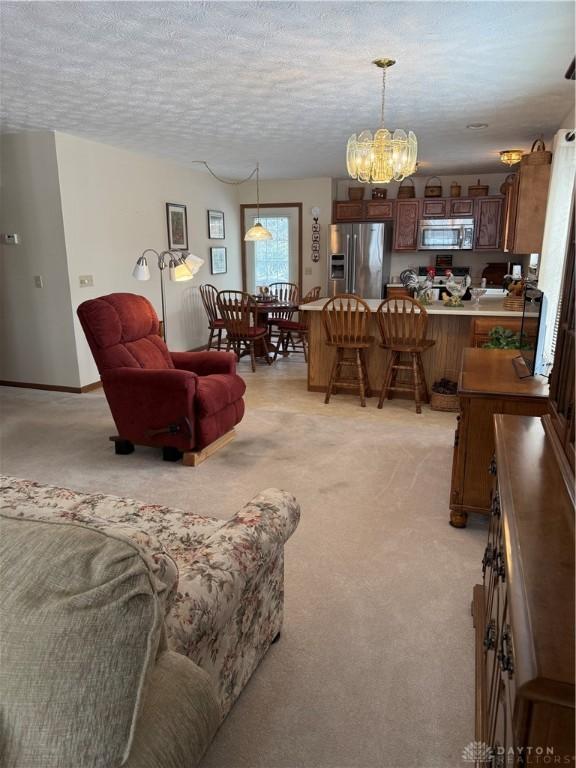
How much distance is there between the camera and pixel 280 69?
3061 millimetres

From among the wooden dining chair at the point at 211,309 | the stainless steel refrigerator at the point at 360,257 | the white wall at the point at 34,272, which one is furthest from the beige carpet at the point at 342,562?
the stainless steel refrigerator at the point at 360,257

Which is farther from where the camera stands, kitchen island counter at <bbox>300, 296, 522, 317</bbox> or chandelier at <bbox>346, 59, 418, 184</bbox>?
kitchen island counter at <bbox>300, 296, 522, 317</bbox>

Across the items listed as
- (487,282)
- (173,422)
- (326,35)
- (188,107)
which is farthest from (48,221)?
(487,282)

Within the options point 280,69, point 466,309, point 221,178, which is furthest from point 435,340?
point 221,178

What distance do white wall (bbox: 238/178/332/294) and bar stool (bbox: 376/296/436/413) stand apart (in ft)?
12.3

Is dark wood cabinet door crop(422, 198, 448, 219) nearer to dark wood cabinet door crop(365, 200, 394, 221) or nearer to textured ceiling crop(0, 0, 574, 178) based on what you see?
dark wood cabinet door crop(365, 200, 394, 221)

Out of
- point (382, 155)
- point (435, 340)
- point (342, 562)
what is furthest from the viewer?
point (435, 340)

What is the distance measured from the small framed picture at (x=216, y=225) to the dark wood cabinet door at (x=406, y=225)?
8.49 ft

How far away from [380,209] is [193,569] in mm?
7196

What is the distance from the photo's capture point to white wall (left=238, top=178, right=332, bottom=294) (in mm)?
7902

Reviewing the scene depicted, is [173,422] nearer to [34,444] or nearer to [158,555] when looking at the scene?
[34,444]

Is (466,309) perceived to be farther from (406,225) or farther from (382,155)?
(406,225)

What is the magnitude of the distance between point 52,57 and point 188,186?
3.98 m

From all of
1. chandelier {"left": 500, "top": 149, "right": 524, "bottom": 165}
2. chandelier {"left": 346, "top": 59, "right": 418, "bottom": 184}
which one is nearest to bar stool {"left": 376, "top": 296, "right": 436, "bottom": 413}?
chandelier {"left": 346, "top": 59, "right": 418, "bottom": 184}
